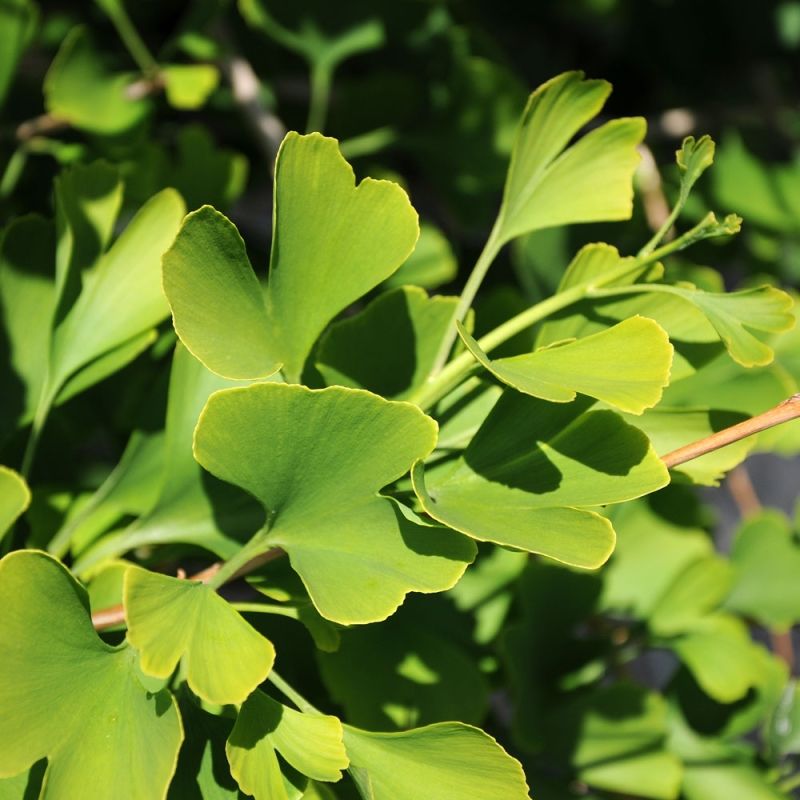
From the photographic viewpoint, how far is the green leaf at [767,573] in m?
0.61

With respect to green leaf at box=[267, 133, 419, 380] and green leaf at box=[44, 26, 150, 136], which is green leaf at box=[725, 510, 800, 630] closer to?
green leaf at box=[267, 133, 419, 380]

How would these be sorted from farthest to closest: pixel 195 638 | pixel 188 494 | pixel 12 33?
pixel 12 33 < pixel 188 494 < pixel 195 638

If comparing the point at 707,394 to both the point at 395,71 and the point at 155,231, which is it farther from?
the point at 395,71

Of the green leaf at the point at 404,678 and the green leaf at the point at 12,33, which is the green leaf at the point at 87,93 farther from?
the green leaf at the point at 404,678

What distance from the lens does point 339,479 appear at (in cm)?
33

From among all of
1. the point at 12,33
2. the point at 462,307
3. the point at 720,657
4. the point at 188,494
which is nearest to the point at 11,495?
the point at 188,494

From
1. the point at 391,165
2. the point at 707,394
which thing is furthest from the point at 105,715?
the point at 391,165

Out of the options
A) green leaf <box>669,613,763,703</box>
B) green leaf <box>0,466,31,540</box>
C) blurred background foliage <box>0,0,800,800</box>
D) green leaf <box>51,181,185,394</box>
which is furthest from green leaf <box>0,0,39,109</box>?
green leaf <box>669,613,763,703</box>

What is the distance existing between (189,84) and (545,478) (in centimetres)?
40

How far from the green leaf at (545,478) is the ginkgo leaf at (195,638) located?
3.1 inches

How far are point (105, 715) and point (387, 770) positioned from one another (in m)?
0.10

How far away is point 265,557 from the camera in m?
0.38

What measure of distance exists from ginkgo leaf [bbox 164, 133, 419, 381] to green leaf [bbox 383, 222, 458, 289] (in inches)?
9.0

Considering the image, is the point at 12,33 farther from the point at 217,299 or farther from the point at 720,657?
the point at 720,657
